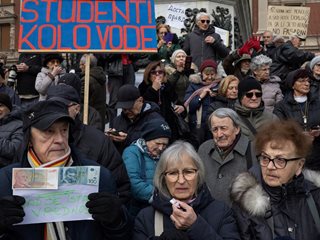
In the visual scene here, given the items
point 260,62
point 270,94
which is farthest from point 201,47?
point 270,94

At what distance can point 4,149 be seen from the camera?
427cm

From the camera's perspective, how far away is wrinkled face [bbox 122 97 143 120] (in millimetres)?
5188

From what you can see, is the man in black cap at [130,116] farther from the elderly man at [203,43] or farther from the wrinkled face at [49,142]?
the elderly man at [203,43]

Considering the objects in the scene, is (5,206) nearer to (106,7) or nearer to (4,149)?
(4,149)

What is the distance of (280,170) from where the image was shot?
115 inches

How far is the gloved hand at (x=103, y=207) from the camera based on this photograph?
8.46 feet

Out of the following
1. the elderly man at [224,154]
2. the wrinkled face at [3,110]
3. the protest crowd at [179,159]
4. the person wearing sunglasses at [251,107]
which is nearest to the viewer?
the protest crowd at [179,159]

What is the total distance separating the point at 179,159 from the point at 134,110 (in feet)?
7.27

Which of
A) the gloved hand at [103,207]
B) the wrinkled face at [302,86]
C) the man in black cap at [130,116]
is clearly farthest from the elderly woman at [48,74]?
the gloved hand at [103,207]

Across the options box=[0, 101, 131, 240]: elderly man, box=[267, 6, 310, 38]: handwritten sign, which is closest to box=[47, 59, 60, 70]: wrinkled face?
box=[0, 101, 131, 240]: elderly man

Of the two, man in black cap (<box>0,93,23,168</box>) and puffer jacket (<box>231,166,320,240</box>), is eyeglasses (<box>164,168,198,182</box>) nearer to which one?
puffer jacket (<box>231,166,320,240</box>)

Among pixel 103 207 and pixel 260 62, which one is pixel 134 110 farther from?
pixel 103 207

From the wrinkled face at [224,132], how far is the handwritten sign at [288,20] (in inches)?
335

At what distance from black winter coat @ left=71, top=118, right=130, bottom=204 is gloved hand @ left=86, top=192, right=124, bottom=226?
99 cm
